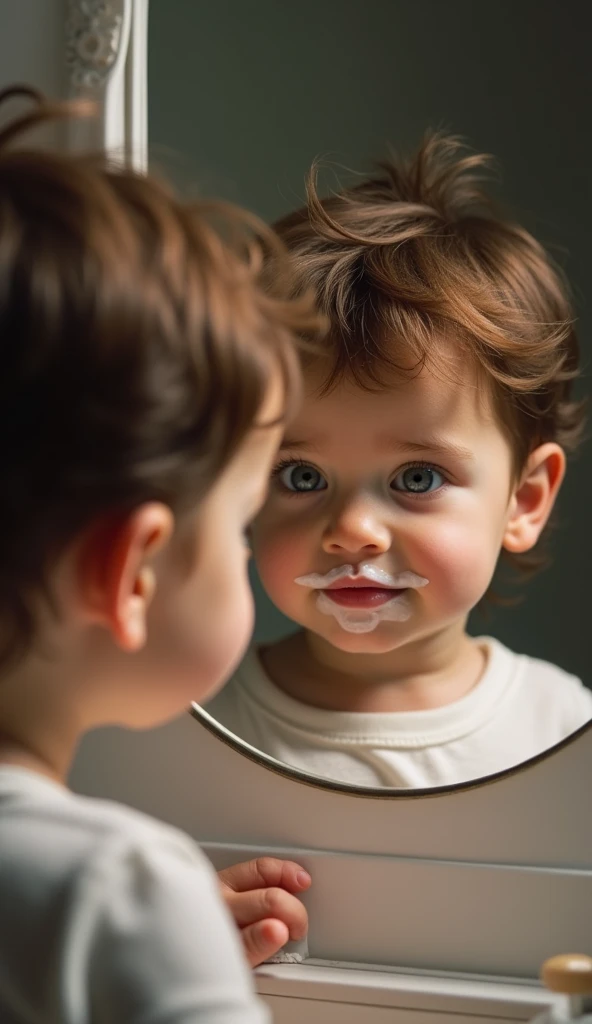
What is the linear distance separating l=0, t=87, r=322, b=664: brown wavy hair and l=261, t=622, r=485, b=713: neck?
0.30 m

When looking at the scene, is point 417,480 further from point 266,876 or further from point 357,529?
point 266,876

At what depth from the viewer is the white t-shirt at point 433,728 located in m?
0.72

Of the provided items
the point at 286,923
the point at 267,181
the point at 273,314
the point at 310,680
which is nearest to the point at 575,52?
the point at 267,181

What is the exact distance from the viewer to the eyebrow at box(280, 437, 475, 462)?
2.36 ft

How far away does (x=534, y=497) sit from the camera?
2.47 ft

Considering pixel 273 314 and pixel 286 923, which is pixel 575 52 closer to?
pixel 273 314

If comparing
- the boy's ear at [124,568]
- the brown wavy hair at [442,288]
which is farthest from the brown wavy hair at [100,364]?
the brown wavy hair at [442,288]

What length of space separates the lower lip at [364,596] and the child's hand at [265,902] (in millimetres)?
161

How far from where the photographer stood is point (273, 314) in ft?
1.74

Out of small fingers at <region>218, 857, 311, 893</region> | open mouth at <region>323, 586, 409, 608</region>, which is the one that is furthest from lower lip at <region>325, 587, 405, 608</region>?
small fingers at <region>218, 857, 311, 893</region>

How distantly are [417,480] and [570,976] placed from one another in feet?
0.96

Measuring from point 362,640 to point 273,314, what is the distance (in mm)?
281

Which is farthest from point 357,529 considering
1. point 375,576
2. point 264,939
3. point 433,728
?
point 264,939

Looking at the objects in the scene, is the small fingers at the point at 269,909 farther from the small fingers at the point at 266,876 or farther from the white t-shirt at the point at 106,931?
the white t-shirt at the point at 106,931
